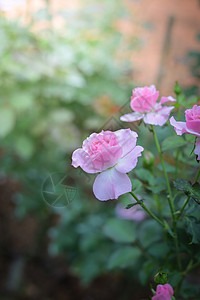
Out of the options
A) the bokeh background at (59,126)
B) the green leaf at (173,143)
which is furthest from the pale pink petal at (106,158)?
the bokeh background at (59,126)

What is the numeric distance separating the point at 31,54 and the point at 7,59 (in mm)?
144

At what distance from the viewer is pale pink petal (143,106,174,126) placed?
1.31ft

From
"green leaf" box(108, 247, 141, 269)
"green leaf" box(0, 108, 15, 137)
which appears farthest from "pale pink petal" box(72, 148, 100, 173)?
"green leaf" box(0, 108, 15, 137)

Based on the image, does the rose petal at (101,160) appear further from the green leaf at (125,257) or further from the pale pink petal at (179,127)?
the green leaf at (125,257)

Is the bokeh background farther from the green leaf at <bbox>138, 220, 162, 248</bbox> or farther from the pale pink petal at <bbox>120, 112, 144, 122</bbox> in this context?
the pale pink petal at <bbox>120, 112, 144, 122</bbox>

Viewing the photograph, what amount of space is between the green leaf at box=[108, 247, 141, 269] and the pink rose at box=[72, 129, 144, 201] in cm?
36

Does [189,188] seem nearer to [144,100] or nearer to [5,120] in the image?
[144,100]

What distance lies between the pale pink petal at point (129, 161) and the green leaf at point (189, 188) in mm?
54

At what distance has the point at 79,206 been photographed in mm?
1292

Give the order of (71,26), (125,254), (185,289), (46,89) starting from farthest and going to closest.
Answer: (71,26) → (46,89) → (125,254) → (185,289)

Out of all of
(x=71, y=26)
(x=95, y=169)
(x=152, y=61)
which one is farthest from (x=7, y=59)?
(x=152, y=61)

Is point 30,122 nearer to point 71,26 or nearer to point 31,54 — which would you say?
point 31,54

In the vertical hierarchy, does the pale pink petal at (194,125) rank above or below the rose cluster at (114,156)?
above

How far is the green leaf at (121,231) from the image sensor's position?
73 centimetres
